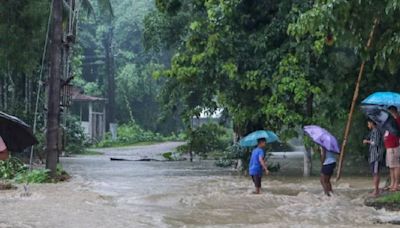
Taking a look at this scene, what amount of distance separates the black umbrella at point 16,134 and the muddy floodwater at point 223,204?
2.39 m

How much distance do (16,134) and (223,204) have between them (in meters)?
5.58

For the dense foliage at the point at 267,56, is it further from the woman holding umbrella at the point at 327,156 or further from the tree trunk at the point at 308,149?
the woman holding umbrella at the point at 327,156

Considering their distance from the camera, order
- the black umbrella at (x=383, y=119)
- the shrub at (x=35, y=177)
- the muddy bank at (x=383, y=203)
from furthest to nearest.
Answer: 1. the shrub at (x=35, y=177)
2. the black umbrella at (x=383, y=119)
3. the muddy bank at (x=383, y=203)

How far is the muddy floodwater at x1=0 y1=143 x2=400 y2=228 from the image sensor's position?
1028 cm

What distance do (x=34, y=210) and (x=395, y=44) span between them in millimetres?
6703

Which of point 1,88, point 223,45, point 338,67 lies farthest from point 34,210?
point 1,88

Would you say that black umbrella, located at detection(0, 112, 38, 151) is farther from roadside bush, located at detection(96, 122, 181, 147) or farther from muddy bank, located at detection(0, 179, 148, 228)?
roadside bush, located at detection(96, 122, 181, 147)

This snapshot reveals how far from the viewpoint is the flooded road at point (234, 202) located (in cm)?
1035

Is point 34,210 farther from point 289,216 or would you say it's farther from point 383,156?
point 383,156

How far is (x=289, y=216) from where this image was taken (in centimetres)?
1092

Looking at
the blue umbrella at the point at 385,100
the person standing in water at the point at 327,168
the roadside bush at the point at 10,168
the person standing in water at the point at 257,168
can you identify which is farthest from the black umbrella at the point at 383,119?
the roadside bush at the point at 10,168

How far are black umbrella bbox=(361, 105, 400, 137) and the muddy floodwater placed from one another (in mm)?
1449

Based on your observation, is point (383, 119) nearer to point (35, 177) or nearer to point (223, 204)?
point (223, 204)

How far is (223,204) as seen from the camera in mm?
12586
